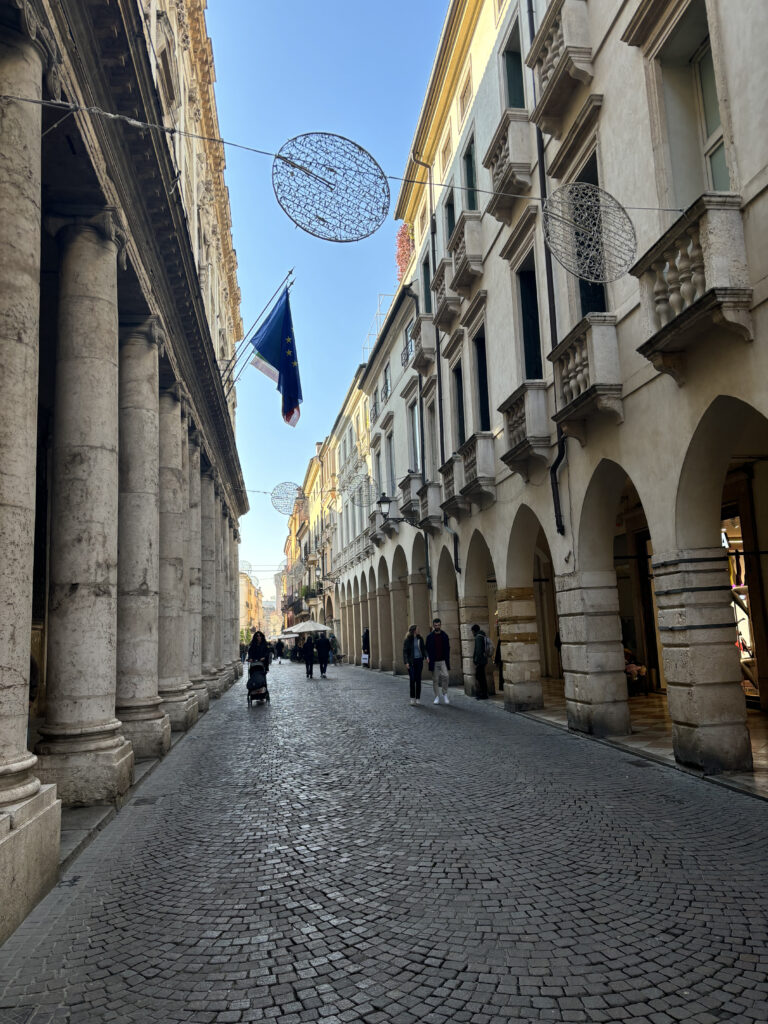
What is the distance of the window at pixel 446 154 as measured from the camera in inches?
794

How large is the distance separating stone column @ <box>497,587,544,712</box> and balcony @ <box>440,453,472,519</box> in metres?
3.09

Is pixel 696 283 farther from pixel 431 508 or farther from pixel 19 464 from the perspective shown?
pixel 431 508

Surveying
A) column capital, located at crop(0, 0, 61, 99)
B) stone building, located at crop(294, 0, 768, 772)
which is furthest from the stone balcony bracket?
column capital, located at crop(0, 0, 61, 99)

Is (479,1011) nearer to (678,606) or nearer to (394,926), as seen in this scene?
Result: (394,926)

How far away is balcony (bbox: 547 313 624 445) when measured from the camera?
33.3 feet

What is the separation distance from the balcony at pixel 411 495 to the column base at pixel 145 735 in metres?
13.6

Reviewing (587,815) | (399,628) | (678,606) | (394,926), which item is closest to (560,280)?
(678,606)

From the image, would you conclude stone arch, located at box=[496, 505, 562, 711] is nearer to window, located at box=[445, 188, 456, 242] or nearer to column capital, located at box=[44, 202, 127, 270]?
column capital, located at box=[44, 202, 127, 270]

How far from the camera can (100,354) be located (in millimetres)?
8523

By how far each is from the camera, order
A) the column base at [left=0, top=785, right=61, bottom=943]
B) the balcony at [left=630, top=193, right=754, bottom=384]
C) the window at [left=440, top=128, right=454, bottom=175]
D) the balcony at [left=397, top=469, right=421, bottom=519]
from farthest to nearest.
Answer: the balcony at [left=397, top=469, right=421, bottom=519] < the window at [left=440, top=128, right=454, bottom=175] < the balcony at [left=630, top=193, right=754, bottom=384] < the column base at [left=0, top=785, right=61, bottom=943]

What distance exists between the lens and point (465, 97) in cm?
1866

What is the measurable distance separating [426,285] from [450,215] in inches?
126

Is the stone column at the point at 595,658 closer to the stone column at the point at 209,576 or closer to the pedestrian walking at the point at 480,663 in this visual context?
the pedestrian walking at the point at 480,663

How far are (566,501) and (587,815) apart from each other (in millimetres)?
6276
